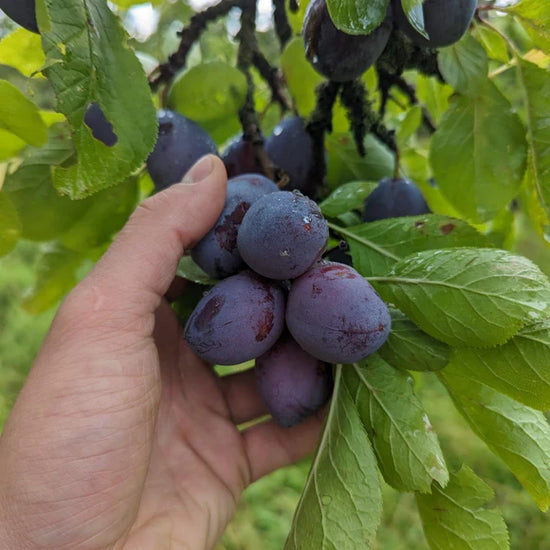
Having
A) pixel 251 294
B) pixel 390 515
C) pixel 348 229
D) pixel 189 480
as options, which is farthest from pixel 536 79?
pixel 390 515

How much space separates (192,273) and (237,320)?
0.73 ft

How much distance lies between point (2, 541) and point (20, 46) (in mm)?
697

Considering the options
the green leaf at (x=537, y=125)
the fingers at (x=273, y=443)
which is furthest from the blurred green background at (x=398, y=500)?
the green leaf at (x=537, y=125)

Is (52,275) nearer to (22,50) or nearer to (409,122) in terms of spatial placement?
(22,50)

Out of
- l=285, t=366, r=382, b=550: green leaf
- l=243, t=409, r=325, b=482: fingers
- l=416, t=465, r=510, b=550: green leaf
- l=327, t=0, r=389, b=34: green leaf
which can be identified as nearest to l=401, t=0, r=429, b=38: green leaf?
l=327, t=0, r=389, b=34: green leaf

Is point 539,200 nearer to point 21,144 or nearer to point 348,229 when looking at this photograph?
point 348,229

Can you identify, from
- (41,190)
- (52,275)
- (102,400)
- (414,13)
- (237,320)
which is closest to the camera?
(414,13)

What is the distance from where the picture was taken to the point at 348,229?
2.70 feet

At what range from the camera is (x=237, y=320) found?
24.7 inches

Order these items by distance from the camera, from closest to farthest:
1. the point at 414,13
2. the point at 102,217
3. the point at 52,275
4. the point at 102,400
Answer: the point at 414,13
the point at 102,400
the point at 102,217
the point at 52,275

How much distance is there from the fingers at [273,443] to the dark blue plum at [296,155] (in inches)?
20.4

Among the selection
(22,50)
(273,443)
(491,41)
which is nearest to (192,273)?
(22,50)

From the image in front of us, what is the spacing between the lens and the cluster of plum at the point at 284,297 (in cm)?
61

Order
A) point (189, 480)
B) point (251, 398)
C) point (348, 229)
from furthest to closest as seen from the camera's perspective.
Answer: point (251, 398) → point (189, 480) → point (348, 229)
